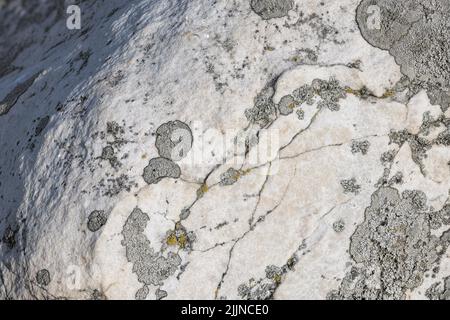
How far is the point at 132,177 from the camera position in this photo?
419cm

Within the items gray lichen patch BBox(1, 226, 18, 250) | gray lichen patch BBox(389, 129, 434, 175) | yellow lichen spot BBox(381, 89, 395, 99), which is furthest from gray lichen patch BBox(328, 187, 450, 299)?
gray lichen patch BBox(1, 226, 18, 250)

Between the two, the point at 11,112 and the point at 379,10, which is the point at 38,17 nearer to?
the point at 11,112

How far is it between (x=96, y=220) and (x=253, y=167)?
111cm

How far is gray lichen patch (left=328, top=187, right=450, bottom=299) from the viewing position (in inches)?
166

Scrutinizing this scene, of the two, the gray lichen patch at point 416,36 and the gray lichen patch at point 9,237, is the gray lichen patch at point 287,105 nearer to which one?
the gray lichen patch at point 416,36

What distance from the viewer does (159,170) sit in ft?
13.7

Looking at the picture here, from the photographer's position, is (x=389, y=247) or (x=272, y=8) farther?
(x=272, y=8)

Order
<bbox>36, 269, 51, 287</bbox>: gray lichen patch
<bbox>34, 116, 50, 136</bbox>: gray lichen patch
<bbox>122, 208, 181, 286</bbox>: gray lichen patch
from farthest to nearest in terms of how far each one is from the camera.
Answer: <bbox>34, 116, 50, 136</bbox>: gray lichen patch < <bbox>36, 269, 51, 287</bbox>: gray lichen patch < <bbox>122, 208, 181, 286</bbox>: gray lichen patch

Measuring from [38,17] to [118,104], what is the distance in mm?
3036

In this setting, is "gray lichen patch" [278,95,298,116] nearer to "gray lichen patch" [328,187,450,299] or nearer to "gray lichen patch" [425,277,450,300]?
"gray lichen patch" [328,187,450,299]

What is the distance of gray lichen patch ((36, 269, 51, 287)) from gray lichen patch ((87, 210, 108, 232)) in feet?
1.45

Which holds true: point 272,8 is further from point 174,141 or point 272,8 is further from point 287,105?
point 174,141

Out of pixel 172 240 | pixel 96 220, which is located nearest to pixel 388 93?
pixel 172 240

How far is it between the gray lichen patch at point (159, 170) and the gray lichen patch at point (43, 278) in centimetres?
93
